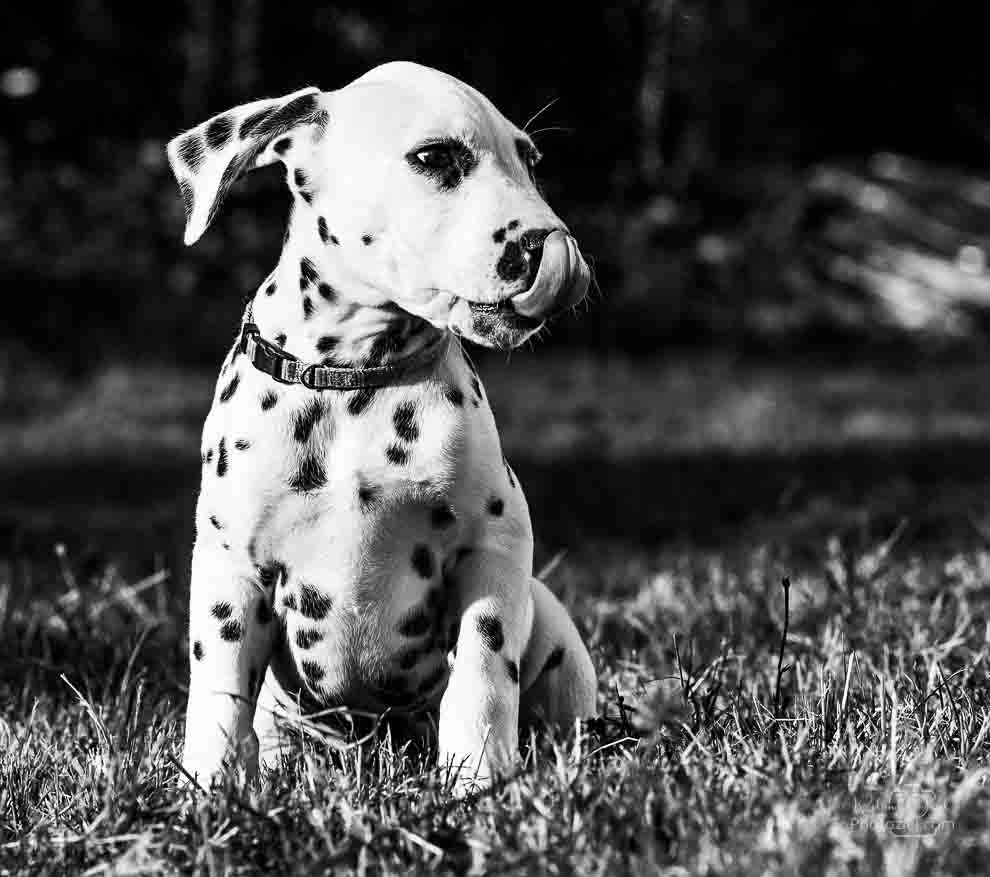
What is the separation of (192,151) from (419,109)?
57 centimetres

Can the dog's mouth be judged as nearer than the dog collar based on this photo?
Yes

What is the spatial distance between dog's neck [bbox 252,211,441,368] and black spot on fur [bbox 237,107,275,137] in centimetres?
23

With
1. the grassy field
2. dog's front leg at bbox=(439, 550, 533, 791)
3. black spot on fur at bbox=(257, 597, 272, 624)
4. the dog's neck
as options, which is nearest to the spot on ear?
the dog's neck

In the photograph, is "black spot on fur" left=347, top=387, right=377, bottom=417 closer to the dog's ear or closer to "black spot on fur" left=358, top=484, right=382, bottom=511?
"black spot on fur" left=358, top=484, right=382, bottom=511

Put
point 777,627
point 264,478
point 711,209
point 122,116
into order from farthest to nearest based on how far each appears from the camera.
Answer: point 711,209, point 122,116, point 777,627, point 264,478

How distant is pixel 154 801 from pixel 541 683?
1.03 metres

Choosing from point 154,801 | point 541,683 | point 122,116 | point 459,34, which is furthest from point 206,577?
point 122,116

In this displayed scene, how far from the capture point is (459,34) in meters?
10.1

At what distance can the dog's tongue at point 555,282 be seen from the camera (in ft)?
8.89

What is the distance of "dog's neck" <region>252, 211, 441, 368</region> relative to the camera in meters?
3.05

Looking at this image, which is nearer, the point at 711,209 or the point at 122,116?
the point at 122,116

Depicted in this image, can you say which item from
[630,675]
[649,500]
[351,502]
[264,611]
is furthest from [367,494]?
[649,500]

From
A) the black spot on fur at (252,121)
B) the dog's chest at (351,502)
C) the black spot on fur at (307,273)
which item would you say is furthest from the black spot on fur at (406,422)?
the black spot on fur at (252,121)

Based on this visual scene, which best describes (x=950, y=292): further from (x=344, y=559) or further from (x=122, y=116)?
(x=344, y=559)
